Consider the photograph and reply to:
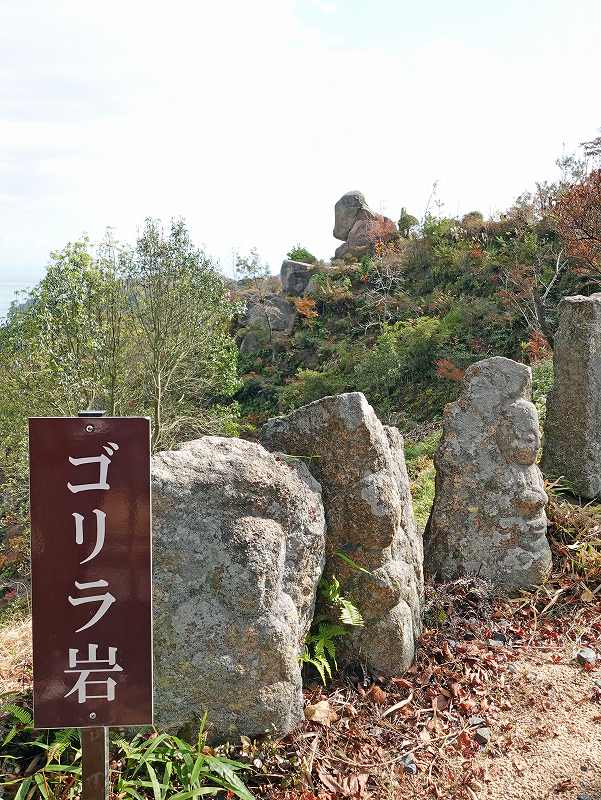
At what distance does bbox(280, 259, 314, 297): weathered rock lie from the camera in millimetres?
28922

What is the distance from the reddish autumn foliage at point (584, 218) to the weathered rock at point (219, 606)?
37.9 ft

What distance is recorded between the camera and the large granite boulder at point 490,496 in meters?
4.92

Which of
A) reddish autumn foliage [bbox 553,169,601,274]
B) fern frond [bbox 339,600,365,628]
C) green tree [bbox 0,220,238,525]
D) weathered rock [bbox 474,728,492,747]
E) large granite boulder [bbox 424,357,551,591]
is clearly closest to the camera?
weathered rock [bbox 474,728,492,747]

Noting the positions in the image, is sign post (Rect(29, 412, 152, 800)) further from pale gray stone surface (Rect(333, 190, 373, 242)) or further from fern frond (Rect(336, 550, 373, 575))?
pale gray stone surface (Rect(333, 190, 373, 242))

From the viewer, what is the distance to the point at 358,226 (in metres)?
30.0

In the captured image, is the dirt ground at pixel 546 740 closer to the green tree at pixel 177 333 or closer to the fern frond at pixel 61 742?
the fern frond at pixel 61 742

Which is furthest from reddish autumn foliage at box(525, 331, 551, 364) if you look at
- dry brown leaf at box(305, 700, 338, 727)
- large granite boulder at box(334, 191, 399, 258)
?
large granite boulder at box(334, 191, 399, 258)

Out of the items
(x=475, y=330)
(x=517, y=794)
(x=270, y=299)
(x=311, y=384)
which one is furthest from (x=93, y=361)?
(x=270, y=299)

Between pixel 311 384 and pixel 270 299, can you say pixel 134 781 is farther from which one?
pixel 270 299

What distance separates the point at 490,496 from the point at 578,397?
5.47ft

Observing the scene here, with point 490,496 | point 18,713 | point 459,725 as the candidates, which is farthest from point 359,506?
point 18,713

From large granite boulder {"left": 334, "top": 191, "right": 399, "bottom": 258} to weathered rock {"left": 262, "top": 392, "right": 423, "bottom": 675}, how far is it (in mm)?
24892

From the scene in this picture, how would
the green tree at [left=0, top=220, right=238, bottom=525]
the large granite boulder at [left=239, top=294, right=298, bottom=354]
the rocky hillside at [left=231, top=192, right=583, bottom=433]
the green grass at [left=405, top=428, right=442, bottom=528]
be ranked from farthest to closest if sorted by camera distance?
the large granite boulder at [left=239, top=294, right=298, bottom=354] → the rocky hillside at [left=231, top=192, right=583, bottom=433] → the green tree at [left=0, top=220, right=238, bottom=525] → the green grass at [left=405, top=428, right=442, bottom=528]

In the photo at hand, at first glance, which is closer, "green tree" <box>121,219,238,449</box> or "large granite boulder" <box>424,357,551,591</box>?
"large granite boulder" <box>424,357,551,591</box>
